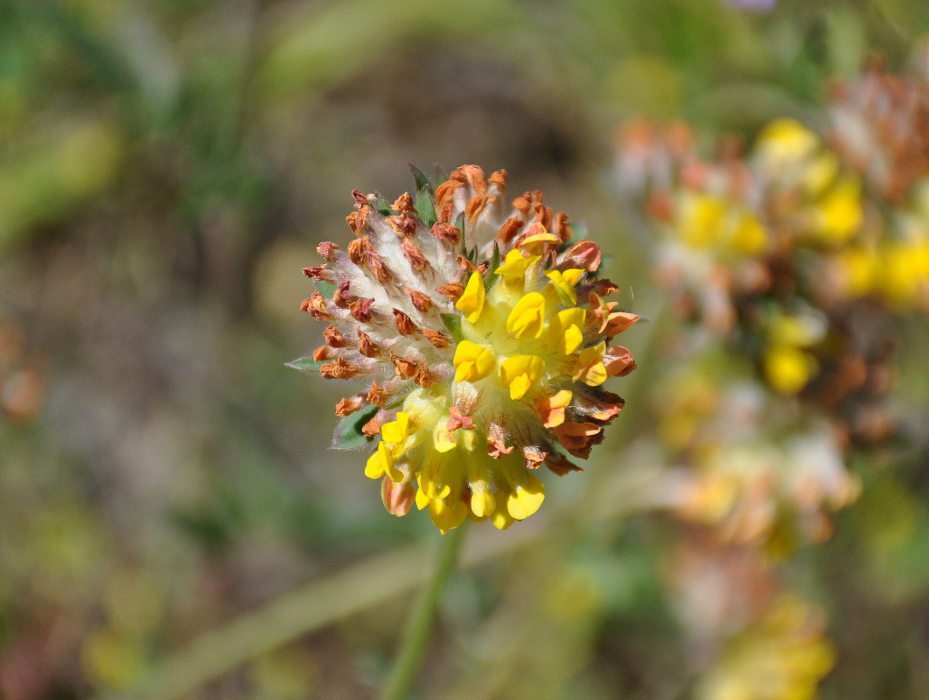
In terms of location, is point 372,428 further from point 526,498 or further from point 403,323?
point 526,498

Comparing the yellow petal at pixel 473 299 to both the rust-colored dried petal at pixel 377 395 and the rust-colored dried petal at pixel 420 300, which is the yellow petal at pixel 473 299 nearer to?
the rust-colored dried petal at pixel 420 300

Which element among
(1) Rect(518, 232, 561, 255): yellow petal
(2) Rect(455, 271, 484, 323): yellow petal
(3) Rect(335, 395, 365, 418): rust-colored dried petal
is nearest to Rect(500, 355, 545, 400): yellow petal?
(2) Rect(455, 271, 484, 323): yellow petal

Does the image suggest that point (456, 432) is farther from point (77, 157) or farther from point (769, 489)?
point (77, 157)

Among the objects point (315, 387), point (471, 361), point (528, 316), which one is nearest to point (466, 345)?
point (471, 361)

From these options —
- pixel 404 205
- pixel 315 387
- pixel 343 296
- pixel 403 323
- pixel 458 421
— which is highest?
pixel 315 387

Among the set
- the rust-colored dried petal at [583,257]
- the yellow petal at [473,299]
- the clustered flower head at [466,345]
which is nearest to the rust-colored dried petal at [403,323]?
the clustered flower head at [466,345]

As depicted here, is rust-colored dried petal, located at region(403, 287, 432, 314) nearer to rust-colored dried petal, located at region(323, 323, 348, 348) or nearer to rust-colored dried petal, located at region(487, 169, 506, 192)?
rust-colored dried petal, located at region(323, 323, 348, 348)
